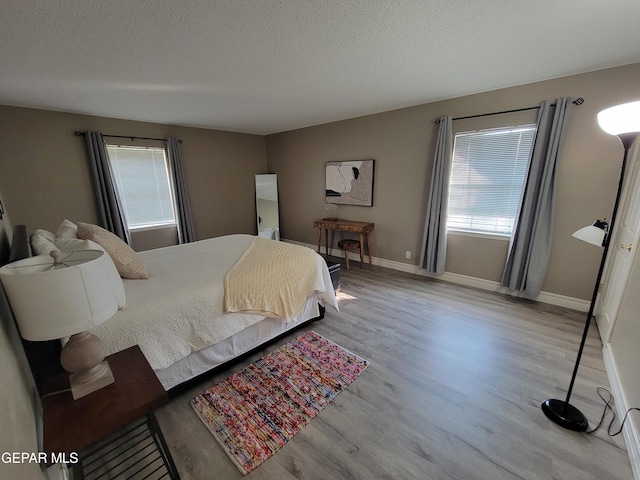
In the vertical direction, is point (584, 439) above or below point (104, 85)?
below

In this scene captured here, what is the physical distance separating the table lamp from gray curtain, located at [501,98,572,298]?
11.9ft

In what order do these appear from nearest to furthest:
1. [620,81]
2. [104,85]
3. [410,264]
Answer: [620,81] < [104,85] < [410,264]

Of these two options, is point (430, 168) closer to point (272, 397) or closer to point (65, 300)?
point (272, 397)


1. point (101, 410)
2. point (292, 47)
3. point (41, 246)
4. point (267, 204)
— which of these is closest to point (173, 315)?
point (101, 410)

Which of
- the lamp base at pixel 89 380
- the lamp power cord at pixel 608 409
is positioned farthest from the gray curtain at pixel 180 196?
the lamp power cord at pixel 608 409

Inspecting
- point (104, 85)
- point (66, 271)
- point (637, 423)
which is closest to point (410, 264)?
point (637, 423)

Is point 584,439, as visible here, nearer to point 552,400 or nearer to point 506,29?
point 552,400

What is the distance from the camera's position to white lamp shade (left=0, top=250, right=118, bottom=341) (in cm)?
80

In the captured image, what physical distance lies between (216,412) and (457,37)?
303 centimetres

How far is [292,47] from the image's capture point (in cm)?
195

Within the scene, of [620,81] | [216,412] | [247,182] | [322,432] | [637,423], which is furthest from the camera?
[247,182]

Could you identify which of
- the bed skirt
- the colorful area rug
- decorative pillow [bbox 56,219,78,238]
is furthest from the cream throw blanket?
decorative pillow [bbox 56,219,78,238]

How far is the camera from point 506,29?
1.76 meters

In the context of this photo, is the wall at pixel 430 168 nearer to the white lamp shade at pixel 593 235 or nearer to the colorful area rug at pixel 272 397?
the white lamp shade at pixel 593 235
